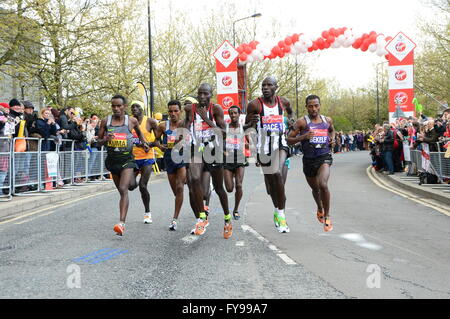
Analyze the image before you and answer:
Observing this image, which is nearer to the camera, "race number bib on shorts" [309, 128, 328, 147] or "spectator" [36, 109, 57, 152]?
"race number bib on shorts" [309, 128, 328, 147]

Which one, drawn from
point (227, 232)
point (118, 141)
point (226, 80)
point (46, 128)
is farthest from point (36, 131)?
point (226, 80)

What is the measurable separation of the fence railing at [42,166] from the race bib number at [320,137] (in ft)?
23.6

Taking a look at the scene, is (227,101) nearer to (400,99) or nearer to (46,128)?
(400,99)

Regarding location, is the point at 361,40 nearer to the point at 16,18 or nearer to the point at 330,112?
the point at 16,18

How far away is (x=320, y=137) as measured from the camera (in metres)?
7.22

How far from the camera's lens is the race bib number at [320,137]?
284 inches

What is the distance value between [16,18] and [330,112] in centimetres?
6053

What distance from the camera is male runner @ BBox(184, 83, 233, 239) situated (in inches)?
277

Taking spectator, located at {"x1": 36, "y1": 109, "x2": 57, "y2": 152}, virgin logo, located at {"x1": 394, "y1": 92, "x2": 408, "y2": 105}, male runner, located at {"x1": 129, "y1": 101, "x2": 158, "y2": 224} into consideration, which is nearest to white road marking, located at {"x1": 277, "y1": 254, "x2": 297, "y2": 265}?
male runner, located at {"x1": 129, "y1": 101, "x2": 158, "y2": 224}

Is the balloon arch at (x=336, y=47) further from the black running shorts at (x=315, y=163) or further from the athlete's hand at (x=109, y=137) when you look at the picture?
the athlete's hand at (x=109, y=137)

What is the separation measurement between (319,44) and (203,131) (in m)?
17.0

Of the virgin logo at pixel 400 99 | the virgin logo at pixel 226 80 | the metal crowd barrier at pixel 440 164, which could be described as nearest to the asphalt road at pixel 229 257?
the metal crowd barrier at pixel 440 164

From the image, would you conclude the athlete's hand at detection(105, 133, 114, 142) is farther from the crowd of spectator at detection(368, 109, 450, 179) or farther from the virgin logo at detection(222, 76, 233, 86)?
the virgin logo at detection(222, 76, 233, 86)
